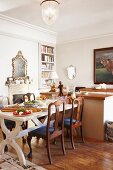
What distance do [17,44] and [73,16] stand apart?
184cm

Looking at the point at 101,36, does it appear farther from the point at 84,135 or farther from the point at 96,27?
the point at 84,135

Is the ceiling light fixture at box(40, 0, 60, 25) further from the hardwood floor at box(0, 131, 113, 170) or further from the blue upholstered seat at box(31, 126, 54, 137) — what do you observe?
the hardwood floor at box(0, 131, 113, 170)

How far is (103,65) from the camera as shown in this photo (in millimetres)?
5867

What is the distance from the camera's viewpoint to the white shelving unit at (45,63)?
251 inches

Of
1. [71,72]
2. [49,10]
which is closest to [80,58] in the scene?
[71,72]

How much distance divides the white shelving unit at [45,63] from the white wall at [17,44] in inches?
7.5

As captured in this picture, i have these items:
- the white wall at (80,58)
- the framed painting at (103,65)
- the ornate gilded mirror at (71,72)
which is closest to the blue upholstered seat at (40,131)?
the framed painting at (103,65)

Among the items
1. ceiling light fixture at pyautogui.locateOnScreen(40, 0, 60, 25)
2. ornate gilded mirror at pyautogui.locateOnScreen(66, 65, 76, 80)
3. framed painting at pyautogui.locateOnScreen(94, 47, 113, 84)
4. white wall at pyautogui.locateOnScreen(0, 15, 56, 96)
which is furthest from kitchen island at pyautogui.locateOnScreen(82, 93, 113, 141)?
ornate gilded mirror at pyautogui.locateOnScreen(66, 65, 76, 80)

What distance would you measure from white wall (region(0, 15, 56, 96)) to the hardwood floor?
2.37m

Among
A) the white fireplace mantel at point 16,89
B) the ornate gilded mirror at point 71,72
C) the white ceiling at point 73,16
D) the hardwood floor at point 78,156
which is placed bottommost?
the hardwood floor at point 78,156

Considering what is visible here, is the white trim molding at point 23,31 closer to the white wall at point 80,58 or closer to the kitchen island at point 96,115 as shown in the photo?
the white wall at point 80,58

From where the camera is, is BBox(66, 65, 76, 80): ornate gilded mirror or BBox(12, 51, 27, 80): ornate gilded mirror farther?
BBox(66, 65, 76, 80): ornate gilded mirror

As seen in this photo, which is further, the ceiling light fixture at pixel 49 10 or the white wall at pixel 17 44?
the white wall at pixel 17 44

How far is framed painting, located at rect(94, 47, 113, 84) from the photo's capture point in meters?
5.73
